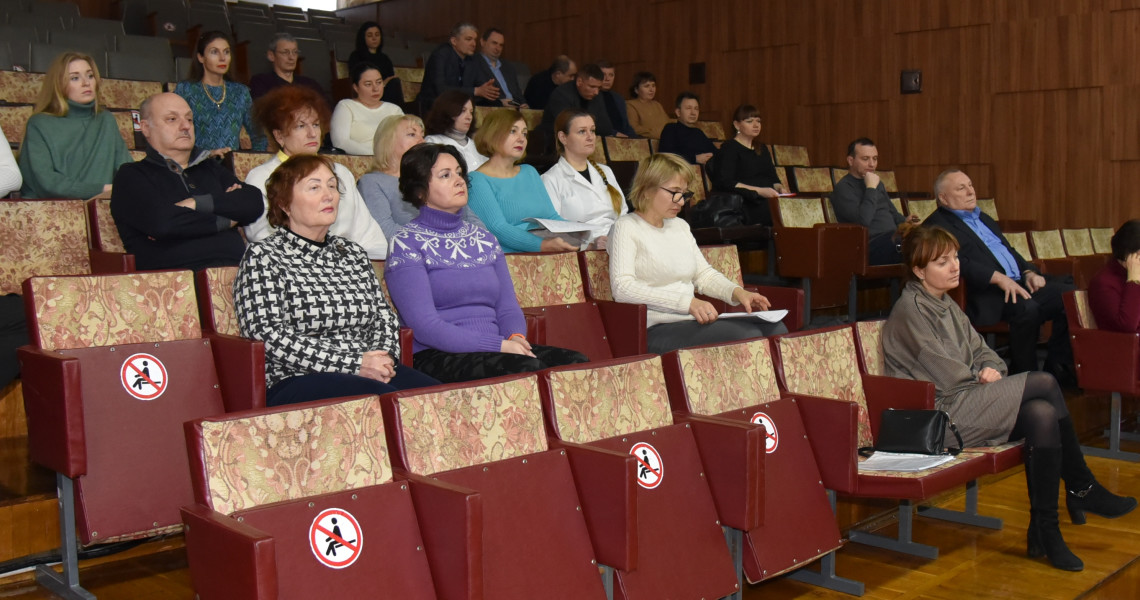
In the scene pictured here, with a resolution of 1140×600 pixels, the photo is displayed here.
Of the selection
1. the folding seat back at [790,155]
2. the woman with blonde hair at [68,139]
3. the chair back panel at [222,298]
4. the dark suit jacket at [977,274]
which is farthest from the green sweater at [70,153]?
the folding seat back at [790,155]

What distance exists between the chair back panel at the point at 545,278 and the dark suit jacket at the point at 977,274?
1394mm

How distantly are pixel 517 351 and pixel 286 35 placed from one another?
2.67m

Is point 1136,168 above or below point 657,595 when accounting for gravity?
above

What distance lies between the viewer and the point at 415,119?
9.55 ft

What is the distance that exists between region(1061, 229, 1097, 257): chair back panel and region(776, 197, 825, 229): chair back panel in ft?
4.18

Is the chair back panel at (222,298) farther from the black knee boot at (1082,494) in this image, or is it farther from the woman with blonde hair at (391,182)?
the black knee boot at (1082,494)

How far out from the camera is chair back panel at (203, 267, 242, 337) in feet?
6.75

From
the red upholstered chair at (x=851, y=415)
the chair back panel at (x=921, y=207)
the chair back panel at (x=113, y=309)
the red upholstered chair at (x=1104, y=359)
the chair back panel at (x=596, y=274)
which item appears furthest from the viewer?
the chair back panel at (x=921, y=207)

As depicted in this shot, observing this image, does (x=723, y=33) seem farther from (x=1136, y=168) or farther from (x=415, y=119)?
(x=415, y=119)

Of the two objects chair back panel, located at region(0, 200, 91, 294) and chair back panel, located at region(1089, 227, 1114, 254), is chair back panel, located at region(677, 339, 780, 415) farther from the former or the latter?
chair back panel, located at region(1089, 227, 1114, 254)

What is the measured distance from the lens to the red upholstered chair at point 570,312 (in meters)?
2.71

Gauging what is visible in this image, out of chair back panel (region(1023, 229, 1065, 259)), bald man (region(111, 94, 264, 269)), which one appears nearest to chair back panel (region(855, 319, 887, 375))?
bald man (region(111, 94, 264, 269))

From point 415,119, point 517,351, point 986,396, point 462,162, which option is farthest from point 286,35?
point 986,396

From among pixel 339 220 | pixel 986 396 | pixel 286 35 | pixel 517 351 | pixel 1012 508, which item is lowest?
pixel 1012 508
